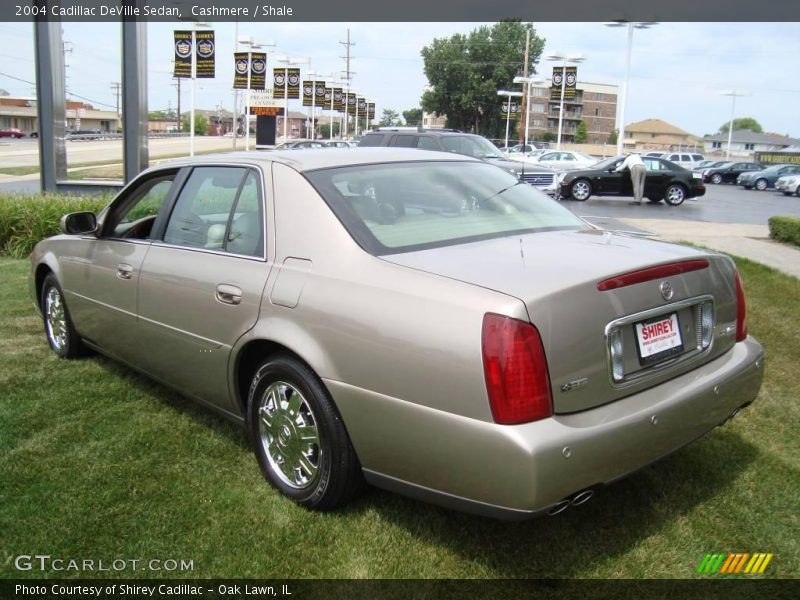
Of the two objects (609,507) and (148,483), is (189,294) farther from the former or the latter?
(609,507)

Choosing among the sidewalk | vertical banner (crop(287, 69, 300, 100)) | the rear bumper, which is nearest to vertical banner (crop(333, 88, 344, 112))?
vertical banner (crop(287, 69, 300, 100))

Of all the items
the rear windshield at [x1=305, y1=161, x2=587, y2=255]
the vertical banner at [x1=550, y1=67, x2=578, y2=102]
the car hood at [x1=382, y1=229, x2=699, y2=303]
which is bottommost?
the car hood at [x1=382, y1=229, x2=699, y2=303]

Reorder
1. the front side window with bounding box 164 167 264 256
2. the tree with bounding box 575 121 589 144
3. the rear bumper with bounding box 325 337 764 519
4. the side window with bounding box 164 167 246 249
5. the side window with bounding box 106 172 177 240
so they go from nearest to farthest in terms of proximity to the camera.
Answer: the rear bumper with bounding box 325 337 764 519, the front side window with bounding box 164 167 264 256, the side window with bounding box 164 167 246 249, the side window with bounding box 106 172 177 240, the tree with bounding box 575 121 589 144

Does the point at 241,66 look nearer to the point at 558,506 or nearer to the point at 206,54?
the point at 206,54

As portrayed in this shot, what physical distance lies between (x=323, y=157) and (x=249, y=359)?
1109 mm

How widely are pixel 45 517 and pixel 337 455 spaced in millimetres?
1376

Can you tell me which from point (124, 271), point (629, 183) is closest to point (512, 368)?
point (124, 271)

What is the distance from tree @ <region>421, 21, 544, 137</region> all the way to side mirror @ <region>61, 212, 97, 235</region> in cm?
8648

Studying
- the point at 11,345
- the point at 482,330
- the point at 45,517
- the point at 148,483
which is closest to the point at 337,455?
the point at 482,330

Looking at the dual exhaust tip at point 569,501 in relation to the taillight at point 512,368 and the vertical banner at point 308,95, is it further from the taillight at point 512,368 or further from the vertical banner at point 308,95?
the vertical banner at point 308,95

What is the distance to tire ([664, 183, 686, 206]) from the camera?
23297 millimetres

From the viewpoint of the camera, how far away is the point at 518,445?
2416 millimetres

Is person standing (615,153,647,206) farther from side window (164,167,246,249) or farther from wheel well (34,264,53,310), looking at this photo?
side window (164,167,246,249)

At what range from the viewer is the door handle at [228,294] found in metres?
3.41
